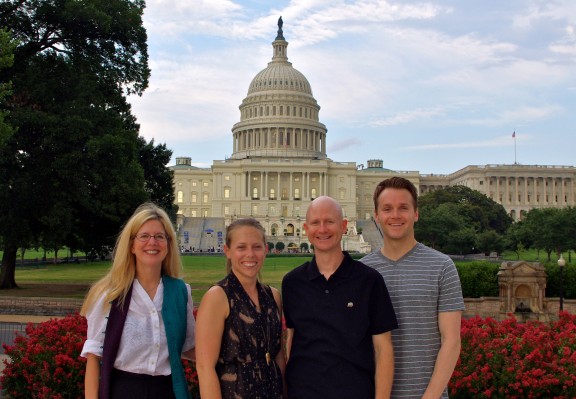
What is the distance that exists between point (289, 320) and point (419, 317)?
1.01 metres

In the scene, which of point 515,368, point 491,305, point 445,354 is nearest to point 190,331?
point 445,354

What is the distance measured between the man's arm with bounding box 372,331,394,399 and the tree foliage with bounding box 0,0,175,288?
69.7 ft

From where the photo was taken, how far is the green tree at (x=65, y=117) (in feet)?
79.7

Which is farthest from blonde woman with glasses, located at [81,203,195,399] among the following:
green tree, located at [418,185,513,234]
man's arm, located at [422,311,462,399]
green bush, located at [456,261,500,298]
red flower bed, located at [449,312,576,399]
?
green tree, located at [418,185,513,234]

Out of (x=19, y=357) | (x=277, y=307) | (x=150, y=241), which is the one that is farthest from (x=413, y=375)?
(x=19, y=357)

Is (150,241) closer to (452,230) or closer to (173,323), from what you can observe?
(173,323)

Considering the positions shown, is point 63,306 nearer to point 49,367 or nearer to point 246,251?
point 49,367

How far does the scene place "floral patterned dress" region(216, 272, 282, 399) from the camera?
4.47m

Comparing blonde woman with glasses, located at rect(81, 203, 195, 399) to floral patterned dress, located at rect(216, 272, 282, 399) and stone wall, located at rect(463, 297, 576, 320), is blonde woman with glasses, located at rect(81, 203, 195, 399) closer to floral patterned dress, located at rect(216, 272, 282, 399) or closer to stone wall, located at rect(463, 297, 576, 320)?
floral patterned dress, located at rect(216, 272, 282, 399)

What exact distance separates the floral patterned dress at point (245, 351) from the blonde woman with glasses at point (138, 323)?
1.60 feet

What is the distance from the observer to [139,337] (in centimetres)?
473

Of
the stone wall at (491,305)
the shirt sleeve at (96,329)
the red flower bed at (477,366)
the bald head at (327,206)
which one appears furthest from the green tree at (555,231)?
the shirt sleeve at (96,329)

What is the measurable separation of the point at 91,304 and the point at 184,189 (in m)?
113

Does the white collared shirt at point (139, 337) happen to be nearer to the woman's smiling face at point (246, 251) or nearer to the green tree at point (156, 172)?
the woman's smiling face at point (246, 251)
